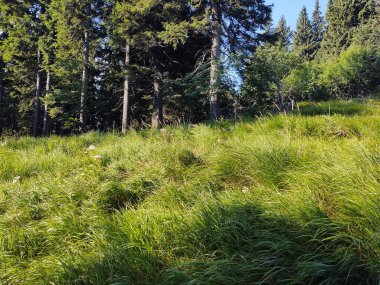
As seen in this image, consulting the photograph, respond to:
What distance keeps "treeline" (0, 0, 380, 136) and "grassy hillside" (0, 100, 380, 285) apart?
12.0 feet

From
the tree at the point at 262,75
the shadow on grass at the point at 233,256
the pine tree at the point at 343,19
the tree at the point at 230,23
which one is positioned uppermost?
the pine tree at the point at 343,19

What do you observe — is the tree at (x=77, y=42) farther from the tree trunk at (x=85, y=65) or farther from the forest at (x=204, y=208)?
the forest at (x=204, y=208)

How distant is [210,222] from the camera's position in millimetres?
2336

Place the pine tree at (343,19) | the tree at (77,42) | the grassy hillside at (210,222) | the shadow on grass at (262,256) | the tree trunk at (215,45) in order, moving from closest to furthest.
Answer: the shadow on grass at (262,256), the grassy hillside at (210,222), the tree trunk at (215,45), the tree at (77,42), the pine tree at (343,19)

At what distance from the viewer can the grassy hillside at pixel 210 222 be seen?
1.88 m

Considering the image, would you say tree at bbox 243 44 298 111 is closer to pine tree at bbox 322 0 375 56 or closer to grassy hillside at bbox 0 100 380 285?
grassy hillside at bbox 0 100 380 285

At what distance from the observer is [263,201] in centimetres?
258

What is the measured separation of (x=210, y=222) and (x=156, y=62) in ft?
44.6

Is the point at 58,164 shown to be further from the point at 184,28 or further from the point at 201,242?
the point at 184,28

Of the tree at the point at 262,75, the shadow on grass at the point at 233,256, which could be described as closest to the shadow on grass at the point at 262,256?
the shadow on grass at the point at 233,256

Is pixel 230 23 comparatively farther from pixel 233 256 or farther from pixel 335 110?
pixel 233 256

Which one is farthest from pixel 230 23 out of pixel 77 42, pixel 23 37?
pixel 23 37

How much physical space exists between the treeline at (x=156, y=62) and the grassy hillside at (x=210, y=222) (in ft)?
12.0

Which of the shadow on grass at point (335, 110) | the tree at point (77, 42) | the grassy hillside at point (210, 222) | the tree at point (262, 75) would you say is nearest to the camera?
the grassy hillside at point (210, 222)
